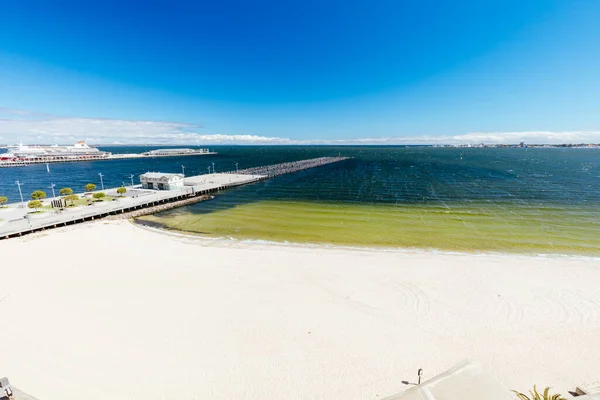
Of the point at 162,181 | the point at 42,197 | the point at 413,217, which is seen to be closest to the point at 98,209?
the point at 42,197

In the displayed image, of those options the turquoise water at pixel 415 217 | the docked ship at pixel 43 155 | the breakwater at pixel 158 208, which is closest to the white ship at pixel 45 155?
the docked ship at pixel 43 155

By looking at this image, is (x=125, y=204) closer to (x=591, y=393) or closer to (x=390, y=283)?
(x=390, y=283)

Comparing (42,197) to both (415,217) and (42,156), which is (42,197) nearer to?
(415,217)

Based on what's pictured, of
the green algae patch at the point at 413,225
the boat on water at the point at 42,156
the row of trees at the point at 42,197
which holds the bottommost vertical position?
the green algae patch at the point at 413,225

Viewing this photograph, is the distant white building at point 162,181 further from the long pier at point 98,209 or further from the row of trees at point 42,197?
the row of trees at point 42,197

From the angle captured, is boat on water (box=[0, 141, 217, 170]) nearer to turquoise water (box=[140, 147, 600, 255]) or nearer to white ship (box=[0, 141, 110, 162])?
white ship (box=[0, 141, 110, 162])

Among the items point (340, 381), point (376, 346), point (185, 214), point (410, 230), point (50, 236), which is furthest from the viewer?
point (185, 214)

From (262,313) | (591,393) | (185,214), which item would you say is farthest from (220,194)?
(591,393)
